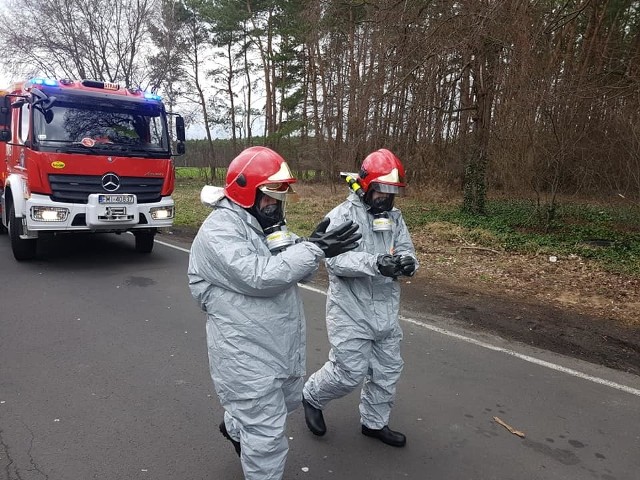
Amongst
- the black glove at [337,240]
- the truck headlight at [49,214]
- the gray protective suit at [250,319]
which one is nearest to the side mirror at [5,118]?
the truck headlight at [49,214]

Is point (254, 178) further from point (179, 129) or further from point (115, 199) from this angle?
point (179, 129)

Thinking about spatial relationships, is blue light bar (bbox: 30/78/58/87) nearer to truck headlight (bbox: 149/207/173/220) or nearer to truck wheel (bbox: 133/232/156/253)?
truck headlight (bbox: 149/207/173/220)

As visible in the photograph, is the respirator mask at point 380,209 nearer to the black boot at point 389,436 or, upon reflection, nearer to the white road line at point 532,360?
the black boot at point 389,436

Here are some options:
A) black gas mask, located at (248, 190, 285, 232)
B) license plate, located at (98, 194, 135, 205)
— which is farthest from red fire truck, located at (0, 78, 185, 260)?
black gas mask, located at (248, 190, 285, 232)

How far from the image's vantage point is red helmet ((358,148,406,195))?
295 cm

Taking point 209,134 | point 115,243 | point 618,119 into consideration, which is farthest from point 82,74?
point 618,119

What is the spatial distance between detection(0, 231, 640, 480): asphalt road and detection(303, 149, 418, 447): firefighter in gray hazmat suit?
0.28 m

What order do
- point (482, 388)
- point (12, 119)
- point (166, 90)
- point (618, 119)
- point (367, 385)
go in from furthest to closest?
1. point (166, 90)
2. point (618, 119)
3. point (12, 119)
4. point (482, 388)
5. point (367, 385)

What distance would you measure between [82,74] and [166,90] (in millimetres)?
4321

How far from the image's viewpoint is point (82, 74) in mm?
23906

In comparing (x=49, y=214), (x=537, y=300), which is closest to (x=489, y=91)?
(x=537, y=300)

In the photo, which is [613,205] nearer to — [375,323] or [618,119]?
[618,119]

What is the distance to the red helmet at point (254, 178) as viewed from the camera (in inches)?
91.5

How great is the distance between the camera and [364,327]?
288cm
